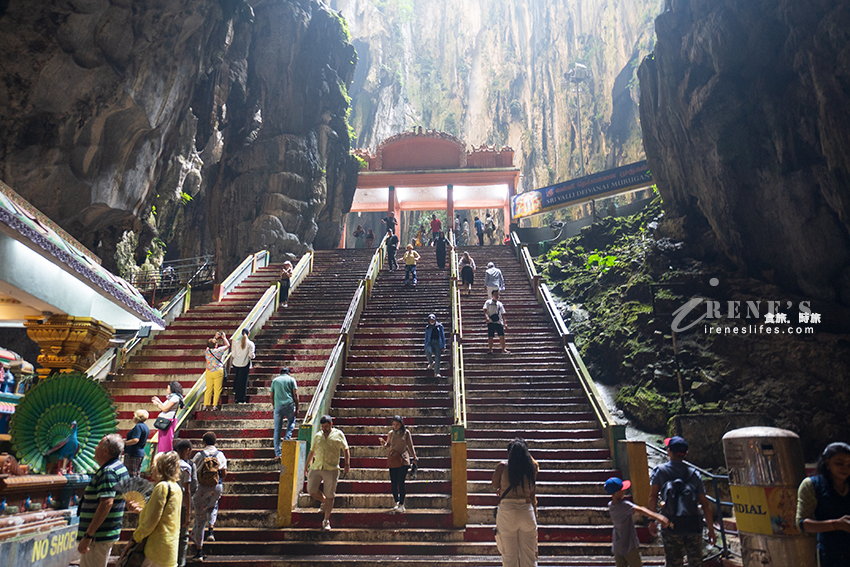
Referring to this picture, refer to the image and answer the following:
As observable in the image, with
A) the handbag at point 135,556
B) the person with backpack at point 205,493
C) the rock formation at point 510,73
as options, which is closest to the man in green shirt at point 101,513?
the handbag at point 135,556

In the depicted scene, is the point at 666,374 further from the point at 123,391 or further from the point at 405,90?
the point at 405,90

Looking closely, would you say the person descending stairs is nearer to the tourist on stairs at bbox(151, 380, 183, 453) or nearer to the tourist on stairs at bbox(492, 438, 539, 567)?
the tourist on stairs at bbox(151, 380, 183, 453)

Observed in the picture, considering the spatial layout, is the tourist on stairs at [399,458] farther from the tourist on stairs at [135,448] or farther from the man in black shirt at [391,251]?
the man in black shirt at [391,251]

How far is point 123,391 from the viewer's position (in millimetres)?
10281

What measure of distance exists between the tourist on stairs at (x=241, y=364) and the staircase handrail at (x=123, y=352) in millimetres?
1615

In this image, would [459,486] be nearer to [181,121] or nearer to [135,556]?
[135,556]

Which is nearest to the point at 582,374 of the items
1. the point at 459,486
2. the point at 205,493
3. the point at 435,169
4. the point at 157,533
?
the point at 459,486

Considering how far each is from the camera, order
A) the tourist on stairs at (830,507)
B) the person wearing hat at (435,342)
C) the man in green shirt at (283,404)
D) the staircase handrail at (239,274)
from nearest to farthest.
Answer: the tourist on stairs at (830,507) < the man in green shirt at (283,404) < the person wearing hat at (435,342) < the staircase handrail at (239,274)

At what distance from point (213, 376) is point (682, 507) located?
24.8ft

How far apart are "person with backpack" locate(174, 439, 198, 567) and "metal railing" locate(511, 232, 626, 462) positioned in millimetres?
5828

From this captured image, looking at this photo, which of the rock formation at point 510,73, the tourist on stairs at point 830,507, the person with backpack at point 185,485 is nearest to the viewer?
the tourist on stairs at point 830,507

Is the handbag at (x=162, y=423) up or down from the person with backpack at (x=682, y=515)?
up

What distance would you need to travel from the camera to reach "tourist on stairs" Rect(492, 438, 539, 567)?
4.42m

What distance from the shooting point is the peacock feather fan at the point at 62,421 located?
4.64 m
